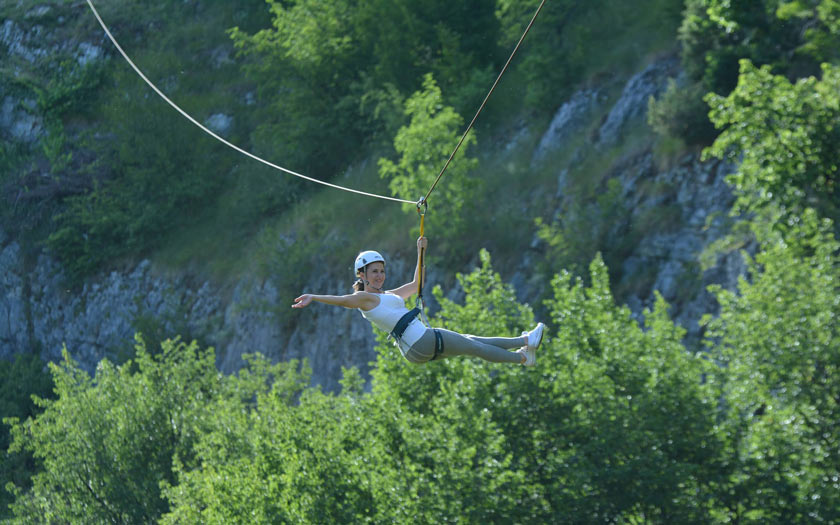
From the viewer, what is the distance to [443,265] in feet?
111

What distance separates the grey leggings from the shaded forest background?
29.6 ft

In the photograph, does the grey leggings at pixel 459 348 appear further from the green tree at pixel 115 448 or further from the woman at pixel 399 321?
the green tree at pixel 115 448

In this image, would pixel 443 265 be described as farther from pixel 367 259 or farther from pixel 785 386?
pixel 367 259

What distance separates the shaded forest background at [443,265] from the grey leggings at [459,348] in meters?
9.03

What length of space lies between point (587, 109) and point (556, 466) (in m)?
18.4

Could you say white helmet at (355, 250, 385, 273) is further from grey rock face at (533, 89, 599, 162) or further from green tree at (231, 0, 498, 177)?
green tree at (231, 0, 498, 177)

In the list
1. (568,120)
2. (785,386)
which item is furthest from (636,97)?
(785,386)

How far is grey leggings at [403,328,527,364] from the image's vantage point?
10008 mm

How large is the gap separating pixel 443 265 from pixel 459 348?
23616mm

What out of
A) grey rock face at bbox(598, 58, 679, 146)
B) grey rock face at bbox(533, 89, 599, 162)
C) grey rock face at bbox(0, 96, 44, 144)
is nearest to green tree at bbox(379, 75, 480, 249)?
grey rock face at bbox(533, 89, 599, 162)

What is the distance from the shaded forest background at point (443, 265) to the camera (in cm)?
2025

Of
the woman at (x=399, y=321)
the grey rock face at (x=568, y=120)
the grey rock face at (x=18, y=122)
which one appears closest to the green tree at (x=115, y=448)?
the grey rock face at (x=568, y=120)

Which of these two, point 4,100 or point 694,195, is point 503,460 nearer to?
point 694,195

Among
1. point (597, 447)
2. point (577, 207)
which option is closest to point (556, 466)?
point (597, 447)
